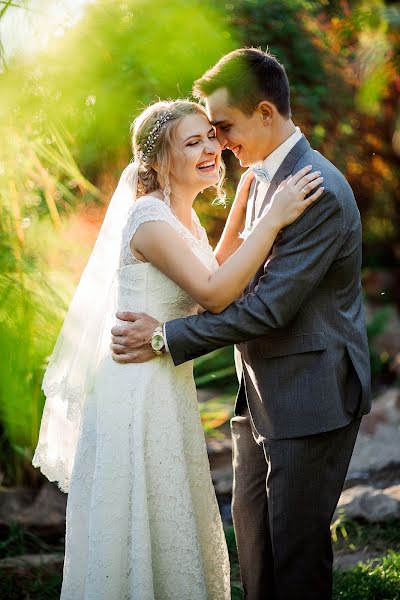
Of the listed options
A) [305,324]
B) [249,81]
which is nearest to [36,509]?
[305,324]

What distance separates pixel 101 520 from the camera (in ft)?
9.24

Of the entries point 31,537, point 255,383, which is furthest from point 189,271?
point 31,537

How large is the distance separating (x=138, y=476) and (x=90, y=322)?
64 centimetres

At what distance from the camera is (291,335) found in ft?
8.97

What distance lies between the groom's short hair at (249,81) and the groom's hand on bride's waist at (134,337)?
2.72 ft

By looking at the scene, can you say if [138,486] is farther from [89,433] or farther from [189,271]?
[189,271]

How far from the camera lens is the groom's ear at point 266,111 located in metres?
2.80

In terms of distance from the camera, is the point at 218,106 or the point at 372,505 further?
the point at 372,505

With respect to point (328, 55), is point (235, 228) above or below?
below

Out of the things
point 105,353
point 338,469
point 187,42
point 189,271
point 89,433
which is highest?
point 187,42

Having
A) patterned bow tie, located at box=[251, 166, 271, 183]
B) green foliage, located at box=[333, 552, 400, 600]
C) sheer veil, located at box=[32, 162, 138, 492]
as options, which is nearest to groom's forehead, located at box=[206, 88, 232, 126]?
patterned bow tie, located at box=[251, 166, 271, 183]

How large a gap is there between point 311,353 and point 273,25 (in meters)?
4.19

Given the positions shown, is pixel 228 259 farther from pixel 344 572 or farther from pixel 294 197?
pixel 344 572

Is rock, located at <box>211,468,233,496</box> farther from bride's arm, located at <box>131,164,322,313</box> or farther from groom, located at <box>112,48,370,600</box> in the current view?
bride's arm, located at <box>131,164,322,313</box>
